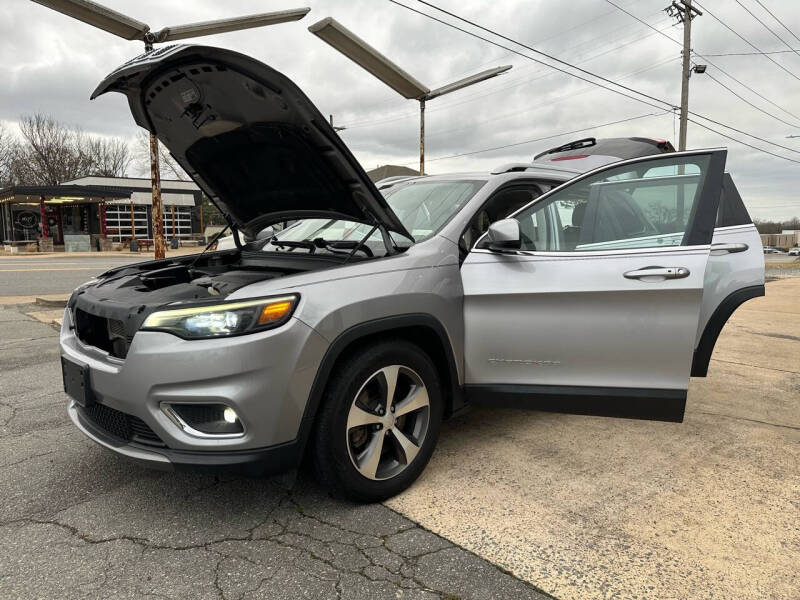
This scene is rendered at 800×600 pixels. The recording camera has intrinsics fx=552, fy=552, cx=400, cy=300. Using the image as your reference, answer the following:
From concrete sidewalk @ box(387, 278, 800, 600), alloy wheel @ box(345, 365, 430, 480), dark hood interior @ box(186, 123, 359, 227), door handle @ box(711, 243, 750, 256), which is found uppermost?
dark hood interior @ box(186, 123, 359, 227)

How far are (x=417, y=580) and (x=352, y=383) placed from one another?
2.81ft

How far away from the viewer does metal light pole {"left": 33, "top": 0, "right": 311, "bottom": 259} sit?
7762 millimetres

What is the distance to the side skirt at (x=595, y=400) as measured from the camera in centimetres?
284

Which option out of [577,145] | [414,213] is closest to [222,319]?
[414,213]

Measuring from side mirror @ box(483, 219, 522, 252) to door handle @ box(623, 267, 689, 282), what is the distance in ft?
1.92

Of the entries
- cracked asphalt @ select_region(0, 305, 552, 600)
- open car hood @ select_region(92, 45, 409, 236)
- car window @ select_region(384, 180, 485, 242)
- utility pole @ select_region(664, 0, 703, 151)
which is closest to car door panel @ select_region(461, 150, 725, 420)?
car window @ select_region(384, 180, 485, 242)

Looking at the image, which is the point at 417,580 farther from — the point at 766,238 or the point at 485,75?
the point at 766,238

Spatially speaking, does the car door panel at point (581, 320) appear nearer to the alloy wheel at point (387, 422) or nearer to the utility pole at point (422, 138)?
the alloy wheel at point (387, 422)

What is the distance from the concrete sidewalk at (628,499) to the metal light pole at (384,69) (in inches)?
370

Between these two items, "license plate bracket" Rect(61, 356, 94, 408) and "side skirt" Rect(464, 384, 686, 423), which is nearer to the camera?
"license plate bracket" Rect(61, 356, 94, 408)

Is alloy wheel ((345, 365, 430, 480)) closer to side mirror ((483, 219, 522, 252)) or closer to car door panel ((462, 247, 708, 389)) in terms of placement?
car door panel ((462, 247, 708, 389))

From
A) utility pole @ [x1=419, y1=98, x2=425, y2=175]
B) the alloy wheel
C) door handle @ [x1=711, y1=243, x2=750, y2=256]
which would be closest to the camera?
the alloy wheel

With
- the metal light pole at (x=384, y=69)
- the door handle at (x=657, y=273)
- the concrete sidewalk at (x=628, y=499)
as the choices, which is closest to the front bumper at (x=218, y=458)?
the concrete sidewalk at (x=628, y=499)

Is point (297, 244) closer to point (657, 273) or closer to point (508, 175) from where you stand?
point (508, 175)
